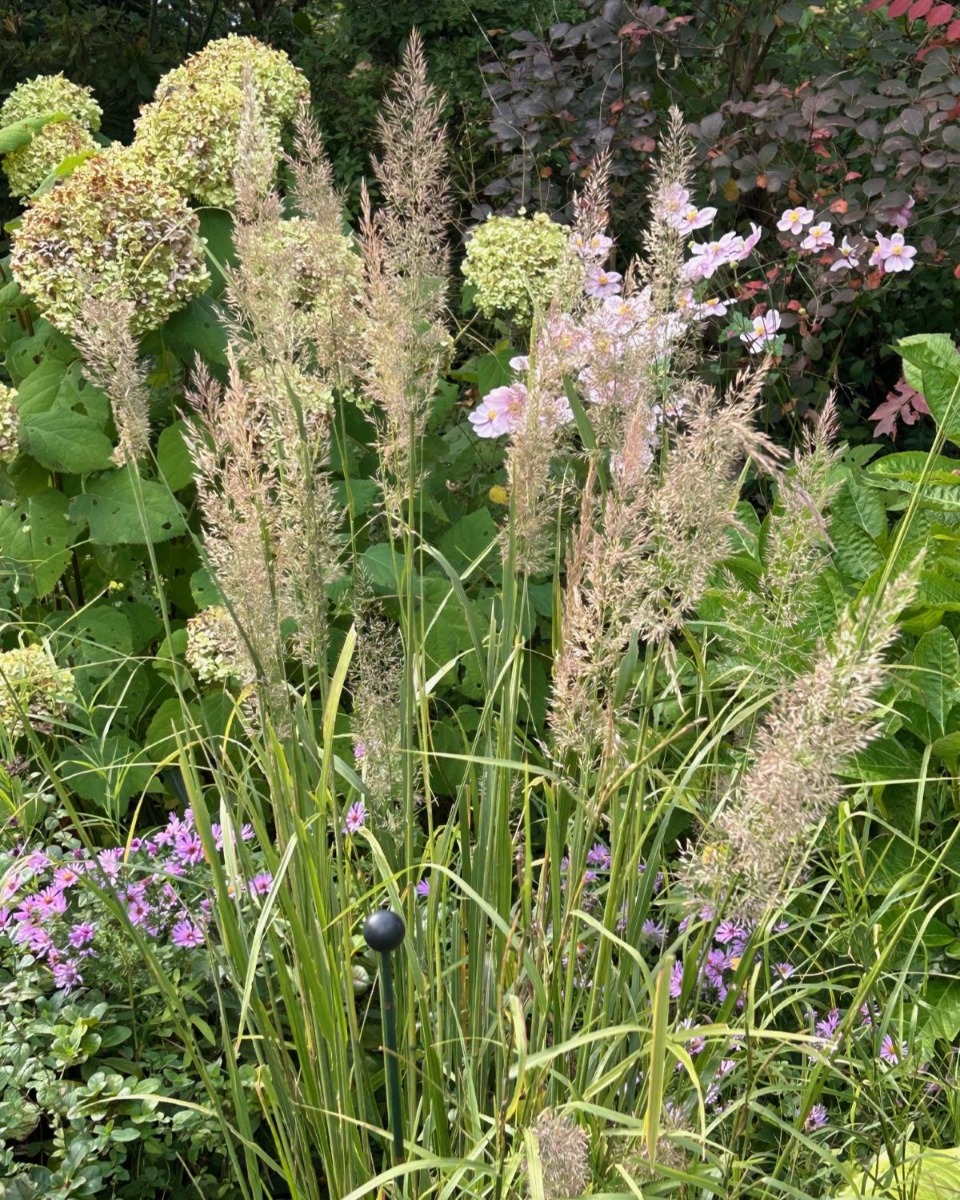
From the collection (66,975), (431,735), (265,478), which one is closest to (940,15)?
(431,735)

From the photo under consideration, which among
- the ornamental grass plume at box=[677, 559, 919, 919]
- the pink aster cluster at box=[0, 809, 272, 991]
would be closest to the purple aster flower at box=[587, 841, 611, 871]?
the pink aster cluster at box=[0, 809, 272, 991]

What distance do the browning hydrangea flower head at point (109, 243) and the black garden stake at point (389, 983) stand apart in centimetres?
138

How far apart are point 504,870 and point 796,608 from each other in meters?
0.43

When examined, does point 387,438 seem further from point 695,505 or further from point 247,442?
point 695,505

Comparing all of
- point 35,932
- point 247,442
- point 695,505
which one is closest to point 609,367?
point 695,505

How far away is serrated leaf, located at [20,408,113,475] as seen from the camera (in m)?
2.28

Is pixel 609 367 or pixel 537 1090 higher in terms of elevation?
pixel 609 367

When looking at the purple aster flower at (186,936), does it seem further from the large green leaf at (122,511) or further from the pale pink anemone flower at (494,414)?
the pale pink anemone flower at (494,414)

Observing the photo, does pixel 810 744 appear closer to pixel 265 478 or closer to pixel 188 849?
pixel 265 478

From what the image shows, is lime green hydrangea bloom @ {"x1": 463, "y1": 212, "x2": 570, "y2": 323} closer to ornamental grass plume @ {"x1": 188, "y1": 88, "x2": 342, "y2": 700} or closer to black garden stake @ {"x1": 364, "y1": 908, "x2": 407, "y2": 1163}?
ornamental grass plume @ {"x1": 188, "y1": 88, "x2": 342, "y2": 700}

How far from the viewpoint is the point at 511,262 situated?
2.27 metres

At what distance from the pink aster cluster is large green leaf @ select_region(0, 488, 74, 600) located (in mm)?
608

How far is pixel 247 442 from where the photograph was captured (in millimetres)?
1224

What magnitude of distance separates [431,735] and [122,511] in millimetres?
850
